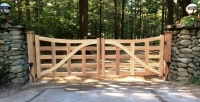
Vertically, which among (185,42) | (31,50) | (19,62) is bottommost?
(19,62)

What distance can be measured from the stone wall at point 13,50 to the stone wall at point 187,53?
3822mm

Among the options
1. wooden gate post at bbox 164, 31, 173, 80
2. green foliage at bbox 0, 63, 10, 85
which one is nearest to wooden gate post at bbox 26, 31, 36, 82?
green foliage at bbox 0, 63, 10, 85

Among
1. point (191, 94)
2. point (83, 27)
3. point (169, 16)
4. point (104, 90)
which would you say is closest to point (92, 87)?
point (104, 90)

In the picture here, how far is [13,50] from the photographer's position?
410cm

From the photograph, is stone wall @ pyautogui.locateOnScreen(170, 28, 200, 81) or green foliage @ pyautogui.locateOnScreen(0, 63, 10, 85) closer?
green foliage @ pyautogui.locateOnScreen(0, 63, 10, 85)

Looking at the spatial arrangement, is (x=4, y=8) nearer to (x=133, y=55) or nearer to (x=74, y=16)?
(x=133, y=55)

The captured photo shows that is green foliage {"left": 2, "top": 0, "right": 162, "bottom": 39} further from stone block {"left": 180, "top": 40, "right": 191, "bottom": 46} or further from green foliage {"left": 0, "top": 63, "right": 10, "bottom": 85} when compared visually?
stone block {"left": 180, "top": 40, "right": 191, "bottom": 46}

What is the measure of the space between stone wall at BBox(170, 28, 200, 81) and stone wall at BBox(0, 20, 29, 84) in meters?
3.82

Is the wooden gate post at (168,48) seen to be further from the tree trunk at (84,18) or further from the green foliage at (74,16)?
the tree trunk at (84,18)

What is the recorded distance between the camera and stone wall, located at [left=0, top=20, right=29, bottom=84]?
4.05 metres

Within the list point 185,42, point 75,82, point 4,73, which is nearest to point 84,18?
point 75,82

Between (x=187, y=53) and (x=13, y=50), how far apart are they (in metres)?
4.13

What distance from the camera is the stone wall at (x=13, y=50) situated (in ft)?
13.3

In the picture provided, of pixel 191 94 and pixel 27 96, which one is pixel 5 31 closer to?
pixel 27 96
